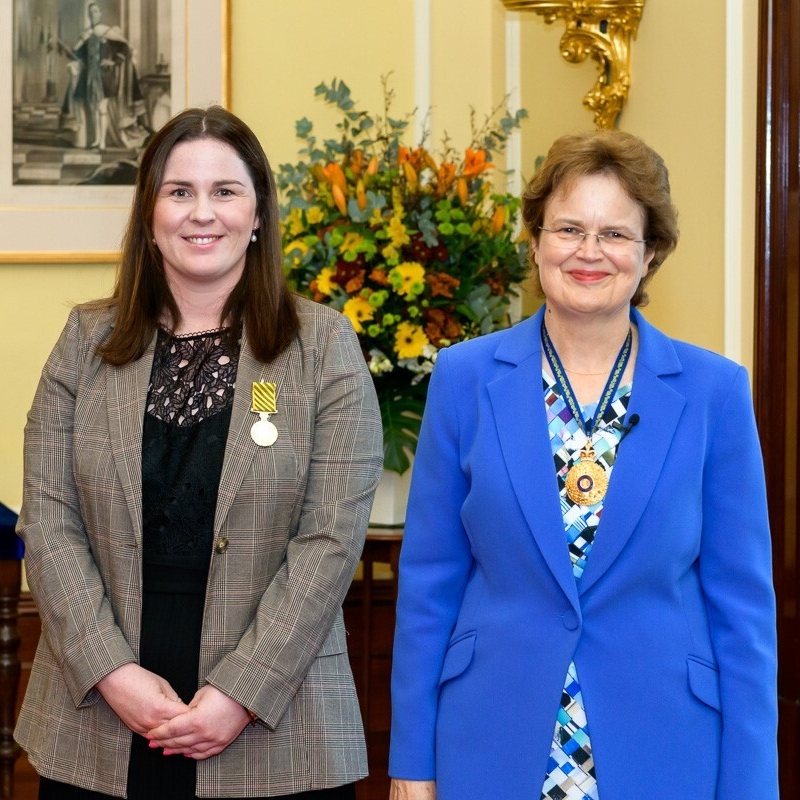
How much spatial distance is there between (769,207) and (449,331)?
1007 millimetres

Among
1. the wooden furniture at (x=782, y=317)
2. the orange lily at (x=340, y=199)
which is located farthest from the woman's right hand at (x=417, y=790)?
the orange lily at (x=340, y=199)

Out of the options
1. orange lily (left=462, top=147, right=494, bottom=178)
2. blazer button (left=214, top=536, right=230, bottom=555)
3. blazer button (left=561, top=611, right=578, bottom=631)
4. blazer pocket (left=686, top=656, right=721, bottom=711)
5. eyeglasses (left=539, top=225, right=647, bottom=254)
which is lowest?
blazer pocket (left=686, top=656, right=721, bottom=711)

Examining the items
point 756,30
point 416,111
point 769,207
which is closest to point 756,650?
point 769,207

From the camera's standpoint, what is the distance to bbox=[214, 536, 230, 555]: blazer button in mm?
2227

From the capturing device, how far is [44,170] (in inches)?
175

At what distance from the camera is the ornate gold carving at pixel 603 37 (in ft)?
11.6

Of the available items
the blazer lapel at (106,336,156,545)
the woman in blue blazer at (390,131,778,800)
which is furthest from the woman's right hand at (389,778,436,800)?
the blazer lapel at (106,336,156,545)

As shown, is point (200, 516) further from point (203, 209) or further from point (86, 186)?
point (86, 186)

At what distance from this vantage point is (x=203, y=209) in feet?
7.61

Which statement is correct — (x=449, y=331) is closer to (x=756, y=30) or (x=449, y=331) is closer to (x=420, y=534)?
(x=756, y=30)

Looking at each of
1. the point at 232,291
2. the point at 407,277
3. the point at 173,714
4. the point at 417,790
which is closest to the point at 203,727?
the point at 173,714

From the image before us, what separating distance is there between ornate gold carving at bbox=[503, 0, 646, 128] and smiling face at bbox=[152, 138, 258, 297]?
154 centimetres

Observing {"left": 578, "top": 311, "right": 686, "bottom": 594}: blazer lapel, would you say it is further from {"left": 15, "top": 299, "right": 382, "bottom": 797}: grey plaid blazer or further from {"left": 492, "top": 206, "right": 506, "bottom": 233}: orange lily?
{"left": 492, "top": 206, "right": 506, "bottom": 233}: orange lily

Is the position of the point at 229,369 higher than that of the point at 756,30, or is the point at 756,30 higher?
the point at 756,30
